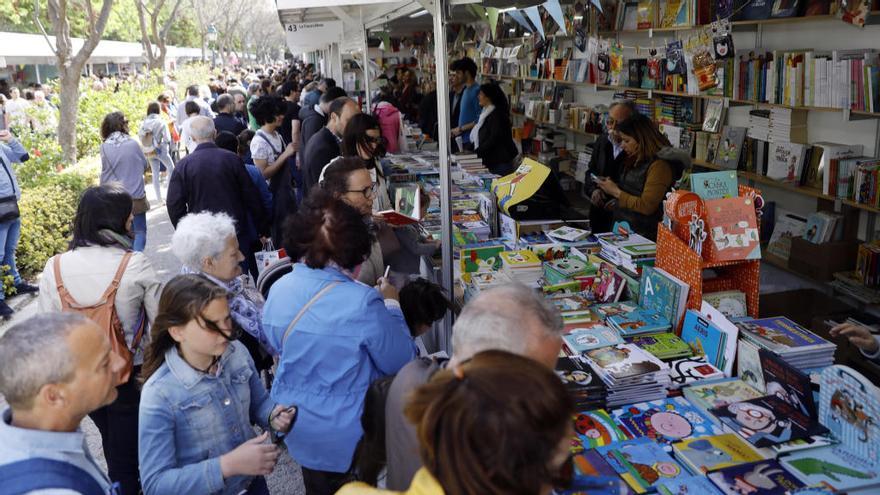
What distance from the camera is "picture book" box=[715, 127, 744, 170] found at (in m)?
5.85

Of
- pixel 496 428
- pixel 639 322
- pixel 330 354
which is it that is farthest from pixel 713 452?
pixel 496 428

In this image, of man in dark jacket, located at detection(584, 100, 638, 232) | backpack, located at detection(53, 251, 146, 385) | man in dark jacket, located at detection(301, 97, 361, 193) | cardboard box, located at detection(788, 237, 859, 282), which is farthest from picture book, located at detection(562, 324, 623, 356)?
cardboard box, located at detection(788, 237, 859, 282)

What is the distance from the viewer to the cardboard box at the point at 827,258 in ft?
16.0

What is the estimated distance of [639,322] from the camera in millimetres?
2701

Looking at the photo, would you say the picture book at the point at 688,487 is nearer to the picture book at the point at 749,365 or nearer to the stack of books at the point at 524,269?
the picture book at the point at 749,365

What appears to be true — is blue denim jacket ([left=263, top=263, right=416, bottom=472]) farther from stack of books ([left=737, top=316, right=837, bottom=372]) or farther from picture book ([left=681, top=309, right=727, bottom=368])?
stack of books ([left=737, top=316, right=837, bottom=372])

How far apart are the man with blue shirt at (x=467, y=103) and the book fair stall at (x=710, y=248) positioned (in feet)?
1.27

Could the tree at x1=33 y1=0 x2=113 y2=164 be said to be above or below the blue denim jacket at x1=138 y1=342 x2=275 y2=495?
above

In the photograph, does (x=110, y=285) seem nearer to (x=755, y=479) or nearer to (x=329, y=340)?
(x=329, y=340)

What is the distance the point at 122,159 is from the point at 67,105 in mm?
4076

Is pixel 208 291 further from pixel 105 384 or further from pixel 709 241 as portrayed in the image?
pixel 709 241

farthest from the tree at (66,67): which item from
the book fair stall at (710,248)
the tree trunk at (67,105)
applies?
the book fair stall at (710,248)

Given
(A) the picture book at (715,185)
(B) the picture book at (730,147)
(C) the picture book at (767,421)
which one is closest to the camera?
(C) the picture book at (767,421)

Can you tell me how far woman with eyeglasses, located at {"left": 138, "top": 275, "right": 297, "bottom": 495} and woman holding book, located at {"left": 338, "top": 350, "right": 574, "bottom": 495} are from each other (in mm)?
1092
